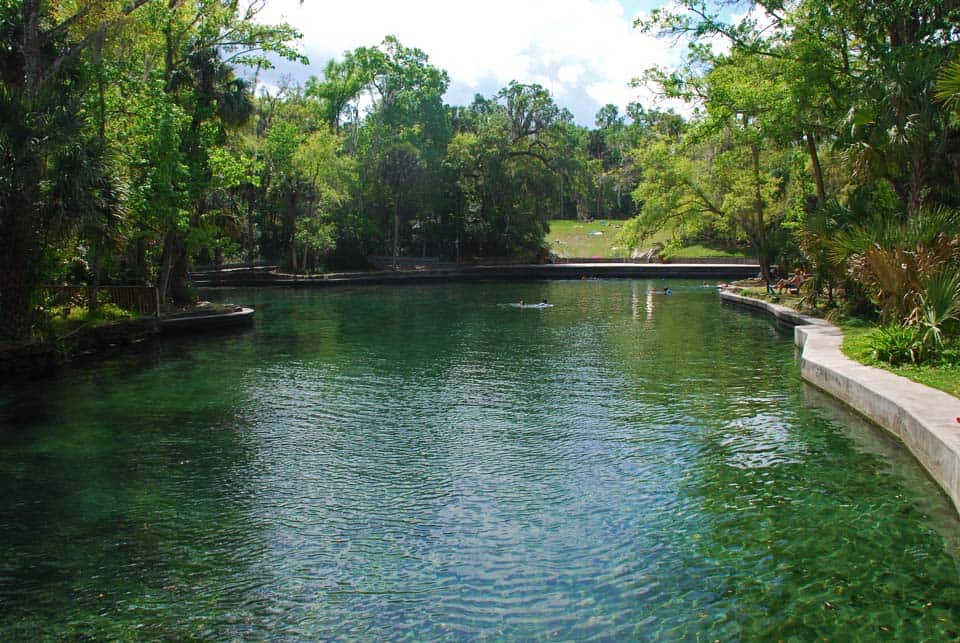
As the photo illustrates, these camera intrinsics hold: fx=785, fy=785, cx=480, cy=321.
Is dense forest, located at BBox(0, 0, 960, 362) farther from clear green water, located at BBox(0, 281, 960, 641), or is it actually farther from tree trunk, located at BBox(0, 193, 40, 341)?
clear green water, located at BBox(0, 281, 960, 641)

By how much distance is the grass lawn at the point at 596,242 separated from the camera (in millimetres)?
64938

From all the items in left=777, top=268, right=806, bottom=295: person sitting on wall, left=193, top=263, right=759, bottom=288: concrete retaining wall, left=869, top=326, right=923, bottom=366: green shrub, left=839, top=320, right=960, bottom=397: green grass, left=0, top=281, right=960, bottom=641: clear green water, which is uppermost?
left=193, top=263, right=759, bottom=288: concrete retaining wall

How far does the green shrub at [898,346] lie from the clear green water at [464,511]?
1397mm

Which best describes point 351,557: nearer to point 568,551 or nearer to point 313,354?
point 568,551

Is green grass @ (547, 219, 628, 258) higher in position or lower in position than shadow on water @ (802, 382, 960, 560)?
higher

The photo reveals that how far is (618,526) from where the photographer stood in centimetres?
857

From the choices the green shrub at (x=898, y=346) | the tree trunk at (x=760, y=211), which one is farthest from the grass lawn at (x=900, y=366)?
the tree trunk at (x=760, y=211)

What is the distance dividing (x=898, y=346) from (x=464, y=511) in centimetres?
927

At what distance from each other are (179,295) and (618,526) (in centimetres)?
2491

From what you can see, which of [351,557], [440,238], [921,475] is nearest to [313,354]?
[351,557]

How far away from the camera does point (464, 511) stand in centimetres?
912

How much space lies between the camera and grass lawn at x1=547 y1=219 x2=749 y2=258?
213 ft

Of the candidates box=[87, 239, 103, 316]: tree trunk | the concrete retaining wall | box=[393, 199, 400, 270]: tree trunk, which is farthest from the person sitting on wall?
box=[393, 199, 400, 270]: tree trunk

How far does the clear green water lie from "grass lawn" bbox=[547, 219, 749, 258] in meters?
44.9
